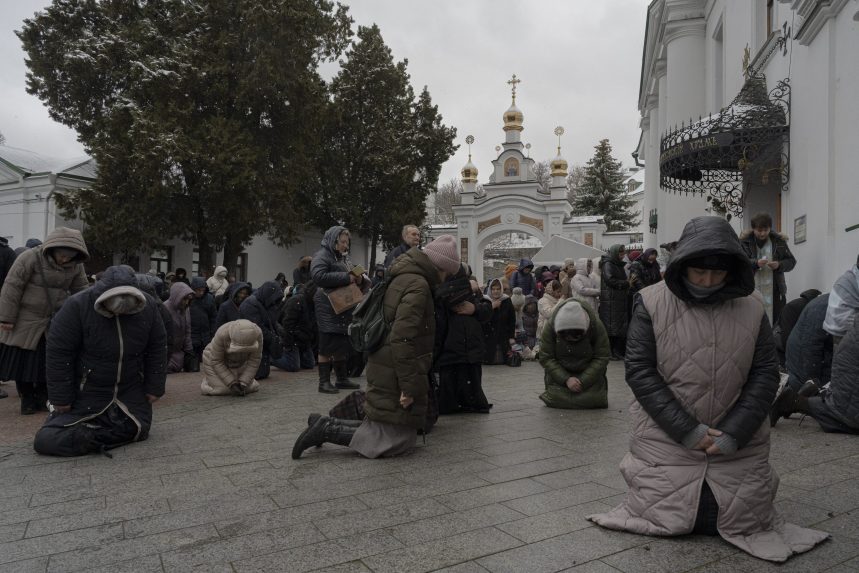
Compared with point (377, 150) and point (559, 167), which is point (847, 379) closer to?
point (377, 150)

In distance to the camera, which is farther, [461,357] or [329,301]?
[329,301]

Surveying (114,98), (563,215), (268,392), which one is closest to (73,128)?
(114,98)

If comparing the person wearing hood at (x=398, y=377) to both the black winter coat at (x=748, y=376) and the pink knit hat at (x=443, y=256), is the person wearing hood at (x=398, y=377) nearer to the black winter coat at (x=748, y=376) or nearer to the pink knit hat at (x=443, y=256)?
the pink knit hat at (x=443, y=256)

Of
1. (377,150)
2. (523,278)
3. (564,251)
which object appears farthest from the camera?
(377,150)

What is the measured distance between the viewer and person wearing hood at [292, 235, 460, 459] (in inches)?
196

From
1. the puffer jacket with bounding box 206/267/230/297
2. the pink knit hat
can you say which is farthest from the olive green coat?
the puffer jacket with bounding box 206/267/230/297

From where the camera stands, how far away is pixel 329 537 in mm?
3479

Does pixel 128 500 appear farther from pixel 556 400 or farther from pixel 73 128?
pixel 73 128

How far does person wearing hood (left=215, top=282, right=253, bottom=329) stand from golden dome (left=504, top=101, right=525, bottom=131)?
4872cm

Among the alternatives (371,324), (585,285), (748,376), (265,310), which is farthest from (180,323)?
(748,376)

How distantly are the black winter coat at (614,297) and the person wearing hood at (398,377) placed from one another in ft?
24.4

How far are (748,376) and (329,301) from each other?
5794mm

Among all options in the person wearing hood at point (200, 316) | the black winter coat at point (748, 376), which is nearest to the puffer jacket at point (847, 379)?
the black winter coat at point (748, 376)

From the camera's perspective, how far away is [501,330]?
40.2 feet
